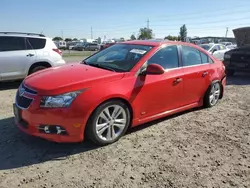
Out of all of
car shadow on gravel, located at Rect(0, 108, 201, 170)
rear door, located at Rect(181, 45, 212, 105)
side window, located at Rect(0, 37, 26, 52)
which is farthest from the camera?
side window, located at Rect(0, 37, 26, 52)

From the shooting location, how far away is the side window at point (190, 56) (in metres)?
4.96

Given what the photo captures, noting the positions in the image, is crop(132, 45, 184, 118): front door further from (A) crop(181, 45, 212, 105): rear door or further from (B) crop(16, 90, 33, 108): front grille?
(B) crop(16, 90, 33, 108): front grille

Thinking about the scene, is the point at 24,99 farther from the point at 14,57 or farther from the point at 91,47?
the point at 91,47

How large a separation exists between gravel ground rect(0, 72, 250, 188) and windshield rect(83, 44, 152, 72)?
114 centimetres

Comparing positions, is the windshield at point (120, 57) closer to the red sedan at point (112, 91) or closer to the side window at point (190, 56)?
the red sedan at point (112, 91)

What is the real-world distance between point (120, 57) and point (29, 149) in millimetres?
2140

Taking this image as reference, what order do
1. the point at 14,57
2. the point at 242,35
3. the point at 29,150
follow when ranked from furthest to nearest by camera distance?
the point at 242,35 < the point at 14,57 < the point at 29,150

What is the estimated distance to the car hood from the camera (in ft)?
11.4

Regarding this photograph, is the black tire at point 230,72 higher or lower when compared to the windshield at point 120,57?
lower

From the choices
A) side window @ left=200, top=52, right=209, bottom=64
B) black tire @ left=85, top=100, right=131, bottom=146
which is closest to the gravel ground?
black tire @ left=85, top=100, right=131, bottom=146

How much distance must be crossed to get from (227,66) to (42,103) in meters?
8.81

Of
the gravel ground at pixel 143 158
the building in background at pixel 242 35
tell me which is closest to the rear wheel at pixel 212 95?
the gravel ground at pixel 143 158

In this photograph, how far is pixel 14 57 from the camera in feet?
24.7

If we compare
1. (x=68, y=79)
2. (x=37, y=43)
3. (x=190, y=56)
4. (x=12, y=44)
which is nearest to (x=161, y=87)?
(x=190, y=56)
